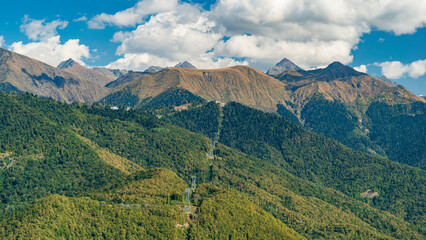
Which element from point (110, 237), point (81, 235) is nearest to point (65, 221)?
point (81, 235)

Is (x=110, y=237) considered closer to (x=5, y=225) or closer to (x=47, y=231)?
(x=47, y=231)

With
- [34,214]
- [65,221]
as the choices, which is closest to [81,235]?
[65,221]

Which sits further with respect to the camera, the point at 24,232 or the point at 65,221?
the point at 65,221

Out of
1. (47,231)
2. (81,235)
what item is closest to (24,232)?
(47,231)

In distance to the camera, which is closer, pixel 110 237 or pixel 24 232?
pixel 24 232

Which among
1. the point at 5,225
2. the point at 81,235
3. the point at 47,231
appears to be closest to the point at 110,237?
the point at 81,235

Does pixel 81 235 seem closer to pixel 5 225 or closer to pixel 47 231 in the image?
pixel 47 231

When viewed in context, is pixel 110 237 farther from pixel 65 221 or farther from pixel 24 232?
pixel 24 232

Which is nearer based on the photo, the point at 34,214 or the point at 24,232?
the point at 24,232
